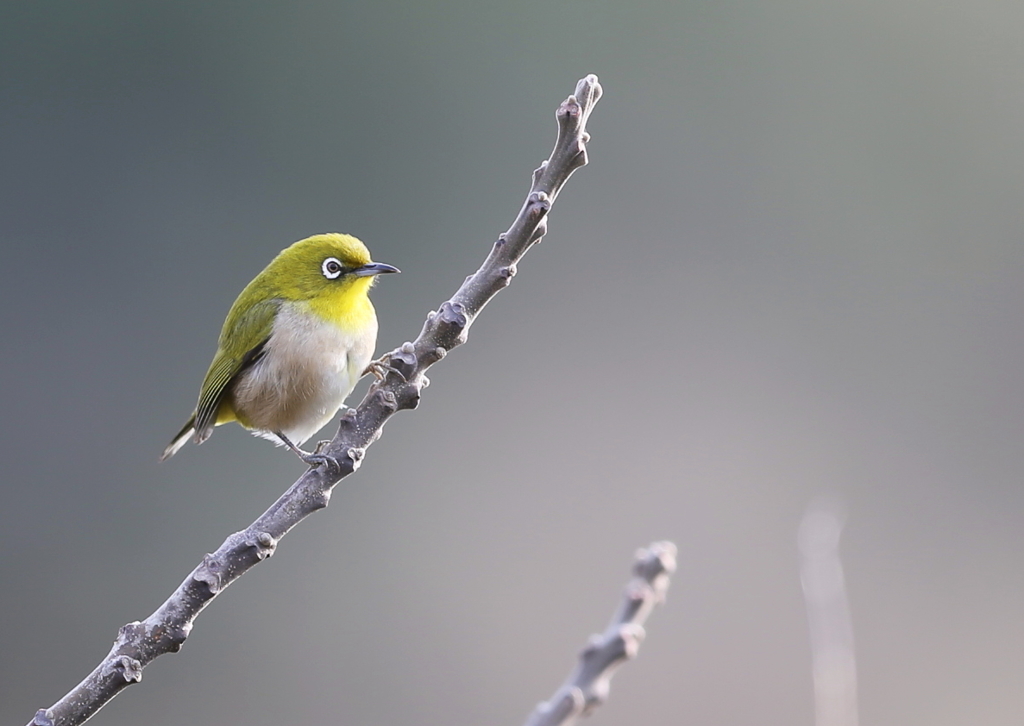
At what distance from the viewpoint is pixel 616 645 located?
0.81m

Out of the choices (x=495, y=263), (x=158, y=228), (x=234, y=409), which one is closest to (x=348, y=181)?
→ (x=158, y=228)

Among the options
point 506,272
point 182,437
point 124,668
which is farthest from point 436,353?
point 182,437

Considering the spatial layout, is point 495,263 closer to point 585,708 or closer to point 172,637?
point 172,637

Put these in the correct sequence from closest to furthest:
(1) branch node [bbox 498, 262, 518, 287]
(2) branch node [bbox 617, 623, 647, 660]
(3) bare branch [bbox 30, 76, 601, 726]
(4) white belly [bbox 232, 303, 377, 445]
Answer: (2) branch node [bbox 617, 623, 647, 660] < (3) bare branch [bbox 30, 76, 601, 726] < (1) branch node [bbox 498, 262, 518, 287] < (4) white belly [bbox 232, 303, 377, 445]

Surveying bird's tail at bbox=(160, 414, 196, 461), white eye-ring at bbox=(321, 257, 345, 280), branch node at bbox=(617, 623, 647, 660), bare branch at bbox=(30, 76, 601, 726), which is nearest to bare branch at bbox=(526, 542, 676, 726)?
branch node at bbox=(617, 623, 647, 660)

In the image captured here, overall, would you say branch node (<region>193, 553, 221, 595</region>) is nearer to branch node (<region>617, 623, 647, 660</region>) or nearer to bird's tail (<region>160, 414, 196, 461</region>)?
branch node (<region>617, 623, 647, 660</region>)

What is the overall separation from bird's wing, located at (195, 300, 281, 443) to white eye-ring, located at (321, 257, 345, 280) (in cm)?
21

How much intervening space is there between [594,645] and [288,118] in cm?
819

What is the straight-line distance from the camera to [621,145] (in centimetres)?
858

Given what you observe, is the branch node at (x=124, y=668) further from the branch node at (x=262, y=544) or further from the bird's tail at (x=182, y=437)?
the bird's tail at (x=182, y=437)

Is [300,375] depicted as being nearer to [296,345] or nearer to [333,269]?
[296,345]

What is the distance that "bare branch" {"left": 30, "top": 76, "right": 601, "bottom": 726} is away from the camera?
54.7 inches

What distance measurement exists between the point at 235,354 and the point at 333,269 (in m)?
0.42

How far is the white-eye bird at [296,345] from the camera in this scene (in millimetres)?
2643
